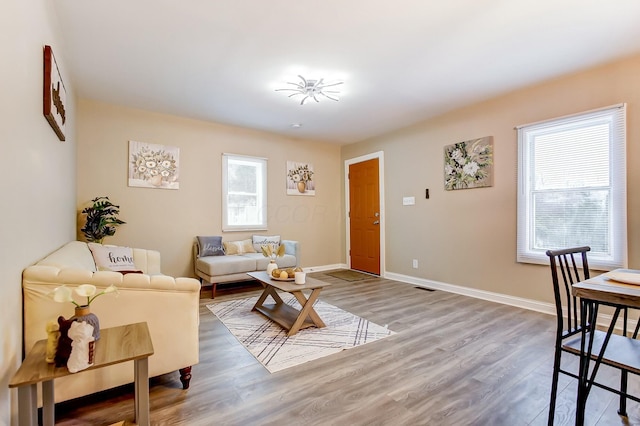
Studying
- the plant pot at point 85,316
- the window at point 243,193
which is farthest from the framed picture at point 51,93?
the window at point 243,193

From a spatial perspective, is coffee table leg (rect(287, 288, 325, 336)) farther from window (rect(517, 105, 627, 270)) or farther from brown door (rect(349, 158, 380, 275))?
brown door (rect(349, 158, 380, 275))

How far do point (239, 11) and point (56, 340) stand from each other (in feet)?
7.41

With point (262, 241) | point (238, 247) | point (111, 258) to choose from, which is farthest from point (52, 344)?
point (262, 241)

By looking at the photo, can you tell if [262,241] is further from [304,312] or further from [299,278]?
[304,312]

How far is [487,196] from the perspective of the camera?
3.80 metres

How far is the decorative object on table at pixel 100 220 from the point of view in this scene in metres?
3.54

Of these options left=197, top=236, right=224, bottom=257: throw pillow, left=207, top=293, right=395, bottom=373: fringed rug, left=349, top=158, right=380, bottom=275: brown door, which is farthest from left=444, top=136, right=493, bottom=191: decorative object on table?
left=197, top=236, right=224, bottom=257: throw pillow

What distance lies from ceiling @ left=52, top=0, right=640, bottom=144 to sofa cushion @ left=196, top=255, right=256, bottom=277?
210 cm

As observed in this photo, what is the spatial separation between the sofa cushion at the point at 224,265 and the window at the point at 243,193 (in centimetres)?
72

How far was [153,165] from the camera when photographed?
4223mm

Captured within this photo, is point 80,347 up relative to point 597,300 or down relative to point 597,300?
down

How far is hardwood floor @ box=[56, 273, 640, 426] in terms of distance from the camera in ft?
5.16

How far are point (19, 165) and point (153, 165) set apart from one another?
9.86ft

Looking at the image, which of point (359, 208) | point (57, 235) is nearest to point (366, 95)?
point (359, 208)
